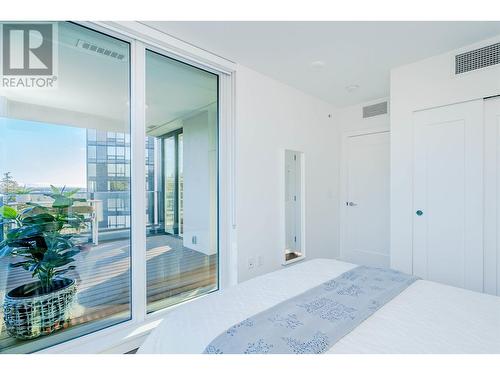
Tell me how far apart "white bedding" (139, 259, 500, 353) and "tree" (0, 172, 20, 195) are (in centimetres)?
126

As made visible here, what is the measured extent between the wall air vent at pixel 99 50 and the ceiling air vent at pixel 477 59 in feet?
9.70

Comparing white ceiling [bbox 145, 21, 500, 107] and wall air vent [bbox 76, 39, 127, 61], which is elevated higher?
white ceiling [bbox 145, 21, 500, 107]

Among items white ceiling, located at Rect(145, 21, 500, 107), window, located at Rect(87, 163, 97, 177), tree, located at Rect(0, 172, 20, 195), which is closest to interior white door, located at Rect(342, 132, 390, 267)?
white ceiling, located at Rect(145, 21, 500, 107)

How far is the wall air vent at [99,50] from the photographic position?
1839mm

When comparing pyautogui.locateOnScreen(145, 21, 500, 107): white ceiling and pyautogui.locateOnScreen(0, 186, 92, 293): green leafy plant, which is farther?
pyautogui.locateOnScreen(145, 21, 500, 107): white ceiling

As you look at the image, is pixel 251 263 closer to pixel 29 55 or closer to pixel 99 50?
pixel 99 50

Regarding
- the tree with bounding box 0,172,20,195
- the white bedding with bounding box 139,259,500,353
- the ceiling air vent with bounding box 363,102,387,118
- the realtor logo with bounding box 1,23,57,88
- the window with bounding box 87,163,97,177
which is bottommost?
the white bedding with bounding box 139,259,500,353

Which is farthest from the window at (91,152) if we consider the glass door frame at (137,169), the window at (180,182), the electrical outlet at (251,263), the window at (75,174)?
the electrical outlet at (251,263)

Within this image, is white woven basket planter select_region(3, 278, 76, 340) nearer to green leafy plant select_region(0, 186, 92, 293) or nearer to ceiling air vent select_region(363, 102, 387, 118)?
green leafy plant select_region(0, 186, 92, 293)

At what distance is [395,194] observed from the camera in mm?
2842

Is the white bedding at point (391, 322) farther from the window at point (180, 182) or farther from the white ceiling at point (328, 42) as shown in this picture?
the white ceiling at point (328, 42)

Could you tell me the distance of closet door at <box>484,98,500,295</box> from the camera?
228cm
